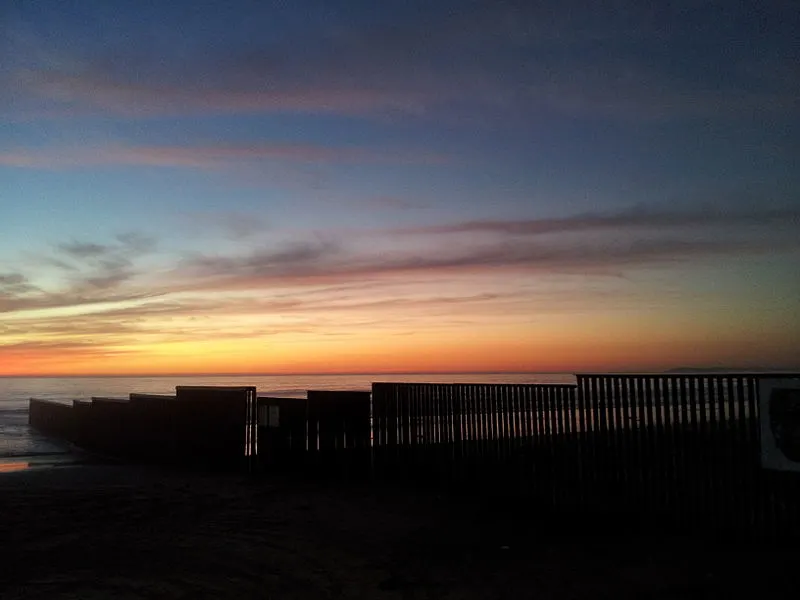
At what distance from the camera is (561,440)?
11.6 meters

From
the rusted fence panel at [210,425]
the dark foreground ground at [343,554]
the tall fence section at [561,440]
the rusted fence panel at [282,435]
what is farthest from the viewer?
the rusted fence panel at [210,425]

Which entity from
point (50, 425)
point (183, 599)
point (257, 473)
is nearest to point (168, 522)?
point (183, 599)

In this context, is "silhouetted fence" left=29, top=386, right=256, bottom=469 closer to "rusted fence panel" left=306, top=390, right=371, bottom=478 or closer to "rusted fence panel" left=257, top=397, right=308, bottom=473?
"rusted fence panel" left=257, top=397, right=308, bottom=473

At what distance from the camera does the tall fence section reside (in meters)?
9.32

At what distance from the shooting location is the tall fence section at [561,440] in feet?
30.6

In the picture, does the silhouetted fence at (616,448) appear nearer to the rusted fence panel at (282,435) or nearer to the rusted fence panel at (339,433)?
the rusted fence panel at (339,433)

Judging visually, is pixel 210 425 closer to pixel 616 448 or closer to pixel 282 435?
pixel 282 435

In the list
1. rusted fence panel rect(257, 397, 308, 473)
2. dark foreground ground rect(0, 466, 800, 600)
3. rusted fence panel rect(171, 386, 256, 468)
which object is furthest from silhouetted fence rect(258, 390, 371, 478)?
dark foreground ground rect(0, 466, 800, 600)

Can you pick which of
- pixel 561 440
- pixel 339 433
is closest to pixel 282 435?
pixel 339 433

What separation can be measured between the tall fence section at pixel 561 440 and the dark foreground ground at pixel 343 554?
0.61m

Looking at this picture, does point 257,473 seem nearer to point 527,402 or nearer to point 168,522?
point 168,522

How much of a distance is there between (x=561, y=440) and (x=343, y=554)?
4.21 m

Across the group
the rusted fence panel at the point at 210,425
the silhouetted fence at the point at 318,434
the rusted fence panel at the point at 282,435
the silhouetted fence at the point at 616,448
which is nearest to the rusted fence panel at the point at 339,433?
the silhouetted fence at the point at 318,434

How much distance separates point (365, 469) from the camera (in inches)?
607
